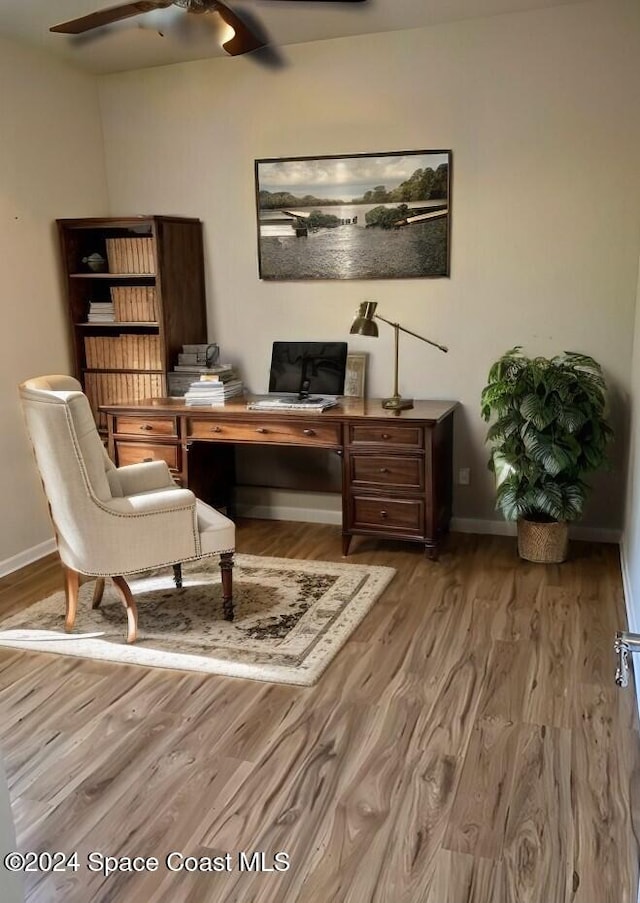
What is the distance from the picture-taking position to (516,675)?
110 inches

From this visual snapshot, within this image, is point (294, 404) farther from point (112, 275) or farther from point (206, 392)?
point (112, 275)

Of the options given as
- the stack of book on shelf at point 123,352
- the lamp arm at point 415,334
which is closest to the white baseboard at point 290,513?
the stack of book on shelf at point 123,352

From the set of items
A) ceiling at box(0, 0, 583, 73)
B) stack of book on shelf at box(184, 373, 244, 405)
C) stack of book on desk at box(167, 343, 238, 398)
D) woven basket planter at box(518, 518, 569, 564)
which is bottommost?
woven basket planter at box(518, 518, 569, 564)

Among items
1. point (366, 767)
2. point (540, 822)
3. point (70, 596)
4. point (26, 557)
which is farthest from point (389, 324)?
point (540, 822)

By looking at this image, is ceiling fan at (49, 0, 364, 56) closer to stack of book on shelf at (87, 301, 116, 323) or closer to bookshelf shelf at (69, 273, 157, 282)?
bookshelf shelf at (69, 273, 157, 282)

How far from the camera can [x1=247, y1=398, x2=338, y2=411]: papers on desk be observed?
402 centimetres

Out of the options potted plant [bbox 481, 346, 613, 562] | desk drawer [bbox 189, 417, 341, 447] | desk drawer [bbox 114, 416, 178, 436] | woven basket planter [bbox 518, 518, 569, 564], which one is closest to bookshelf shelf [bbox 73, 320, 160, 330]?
desk drawer [bbox 114, 416, 178, 436]

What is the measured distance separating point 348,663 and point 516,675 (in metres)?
0.62

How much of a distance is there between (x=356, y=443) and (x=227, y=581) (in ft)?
3.46

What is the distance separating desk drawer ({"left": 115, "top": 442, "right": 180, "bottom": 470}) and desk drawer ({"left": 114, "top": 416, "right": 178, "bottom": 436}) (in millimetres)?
63

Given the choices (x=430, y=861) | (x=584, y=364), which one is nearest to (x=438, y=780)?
(x=430, y=861)

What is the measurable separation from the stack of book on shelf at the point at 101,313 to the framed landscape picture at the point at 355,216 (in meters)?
0.92

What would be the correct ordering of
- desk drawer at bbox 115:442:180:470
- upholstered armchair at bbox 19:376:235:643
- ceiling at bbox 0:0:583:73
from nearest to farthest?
upholstered armchair at bbox 19:376:235:643 → ceiling at bbox 0:0:583:73 → desk drawer at bbox 115:442:180:470

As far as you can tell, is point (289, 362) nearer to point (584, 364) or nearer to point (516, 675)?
point (584, 364)
